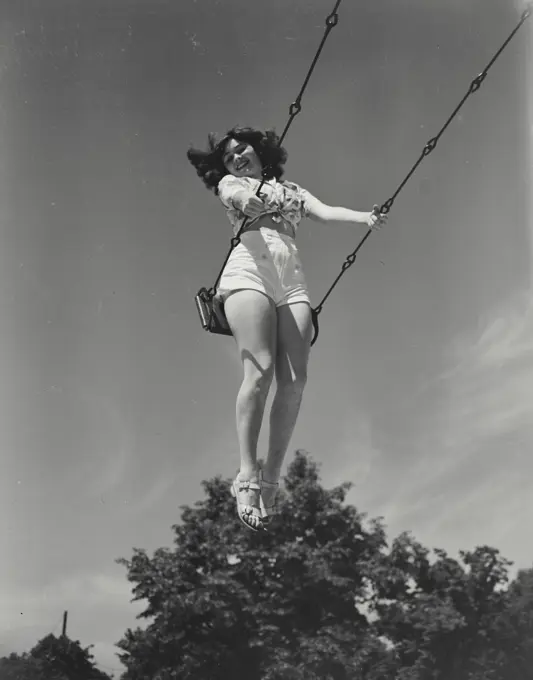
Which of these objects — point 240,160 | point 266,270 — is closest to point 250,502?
point 266,270

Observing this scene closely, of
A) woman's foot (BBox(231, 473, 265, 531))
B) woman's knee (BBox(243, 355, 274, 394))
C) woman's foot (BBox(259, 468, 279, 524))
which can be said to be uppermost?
woman's knee (BBox(243, 355, 274, 394))

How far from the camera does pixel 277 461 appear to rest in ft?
12.4

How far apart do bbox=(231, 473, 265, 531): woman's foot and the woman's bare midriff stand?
119cm

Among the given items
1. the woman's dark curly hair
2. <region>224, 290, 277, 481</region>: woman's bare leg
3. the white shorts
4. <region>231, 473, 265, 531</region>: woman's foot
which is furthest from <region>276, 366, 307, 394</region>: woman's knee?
the woman's dark curly hair

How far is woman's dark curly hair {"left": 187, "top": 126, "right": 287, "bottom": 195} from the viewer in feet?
13.9

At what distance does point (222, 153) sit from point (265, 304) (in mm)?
1018

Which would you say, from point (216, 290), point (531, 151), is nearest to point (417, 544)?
point (531, 151)

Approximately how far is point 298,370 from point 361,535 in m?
18.1

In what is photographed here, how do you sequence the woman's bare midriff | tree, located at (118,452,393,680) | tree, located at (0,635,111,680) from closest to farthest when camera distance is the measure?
the woman's bare midriff < tree, located at (0,635,111,680) < tree, located at (118,452,393,680)

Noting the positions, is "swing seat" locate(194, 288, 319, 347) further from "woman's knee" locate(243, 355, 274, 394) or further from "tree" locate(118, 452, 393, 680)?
"tree" locate(118, 452, 393, 680)

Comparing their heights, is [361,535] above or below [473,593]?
above

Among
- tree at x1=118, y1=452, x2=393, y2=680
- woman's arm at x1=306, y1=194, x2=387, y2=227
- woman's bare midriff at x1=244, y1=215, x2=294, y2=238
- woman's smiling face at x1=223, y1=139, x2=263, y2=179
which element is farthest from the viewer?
tree at x1=118, y1=452, x2=393, y2=680

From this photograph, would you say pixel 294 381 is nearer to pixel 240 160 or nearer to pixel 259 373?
pixel 259 373

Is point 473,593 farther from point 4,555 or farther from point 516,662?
point 4,555
